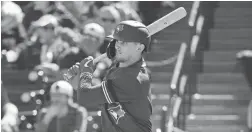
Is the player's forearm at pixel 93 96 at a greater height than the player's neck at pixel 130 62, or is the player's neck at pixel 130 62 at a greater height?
the player's neck at pixel 130 62

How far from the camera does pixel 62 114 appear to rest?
9.30m

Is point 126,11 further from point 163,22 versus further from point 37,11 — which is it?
point 163,22

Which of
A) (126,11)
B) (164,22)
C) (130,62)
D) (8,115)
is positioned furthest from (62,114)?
(130,62)

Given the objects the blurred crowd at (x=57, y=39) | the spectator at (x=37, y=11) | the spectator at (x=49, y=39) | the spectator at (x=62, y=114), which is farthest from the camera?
the spectator at (x=37, y=11)

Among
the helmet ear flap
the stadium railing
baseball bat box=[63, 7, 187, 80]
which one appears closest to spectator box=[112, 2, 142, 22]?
the stadium railing

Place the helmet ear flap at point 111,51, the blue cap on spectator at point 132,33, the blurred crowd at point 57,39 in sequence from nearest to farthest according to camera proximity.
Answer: the blue cap on spectator at point 132,33, the helmet ear flap at point 111,51, the blurred crowd at point 57,39

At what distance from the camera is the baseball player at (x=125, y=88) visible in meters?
5.75

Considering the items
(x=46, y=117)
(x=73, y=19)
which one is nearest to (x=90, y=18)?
(x=73, y=19)

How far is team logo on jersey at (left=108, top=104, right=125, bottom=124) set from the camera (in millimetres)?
5789

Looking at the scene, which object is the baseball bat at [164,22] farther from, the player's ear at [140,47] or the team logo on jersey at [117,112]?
the team logo on jersey at [117,112]

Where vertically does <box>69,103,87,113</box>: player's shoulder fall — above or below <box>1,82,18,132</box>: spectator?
above

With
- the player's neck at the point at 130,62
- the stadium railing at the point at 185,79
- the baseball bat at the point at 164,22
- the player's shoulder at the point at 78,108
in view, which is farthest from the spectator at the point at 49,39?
the player's neck at the point at 130,62

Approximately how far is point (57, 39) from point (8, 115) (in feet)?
3.86

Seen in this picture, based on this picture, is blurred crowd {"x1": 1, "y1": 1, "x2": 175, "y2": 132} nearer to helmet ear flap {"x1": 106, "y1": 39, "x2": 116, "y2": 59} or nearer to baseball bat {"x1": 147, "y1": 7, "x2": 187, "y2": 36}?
baseball bat {"x1": 147, "y1": 7, "x2": 187, "y2": 36}
